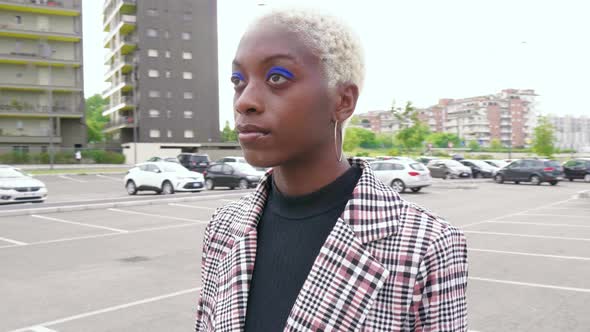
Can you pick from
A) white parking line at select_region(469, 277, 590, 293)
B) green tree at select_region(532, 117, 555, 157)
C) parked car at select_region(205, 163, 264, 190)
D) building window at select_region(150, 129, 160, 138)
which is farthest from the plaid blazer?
building window at select_region(150, 129, 160, 138)

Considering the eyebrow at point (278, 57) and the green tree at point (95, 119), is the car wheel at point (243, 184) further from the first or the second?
the green tree at point (95, 119)

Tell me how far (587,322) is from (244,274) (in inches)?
199

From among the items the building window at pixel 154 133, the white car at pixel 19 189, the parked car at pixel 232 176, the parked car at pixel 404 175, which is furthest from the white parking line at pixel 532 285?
the building window at pixel 154 133

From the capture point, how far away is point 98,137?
295 feet

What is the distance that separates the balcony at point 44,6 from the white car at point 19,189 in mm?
39916

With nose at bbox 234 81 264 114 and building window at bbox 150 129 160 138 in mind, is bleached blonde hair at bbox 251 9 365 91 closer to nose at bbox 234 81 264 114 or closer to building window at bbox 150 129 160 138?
nose at bbox 234 81 264 114

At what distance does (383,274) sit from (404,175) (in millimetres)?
22829

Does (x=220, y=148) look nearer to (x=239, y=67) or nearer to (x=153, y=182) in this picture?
(x=153, y=182)

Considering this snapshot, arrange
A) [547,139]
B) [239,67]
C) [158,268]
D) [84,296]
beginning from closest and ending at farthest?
[239,67], [84,296], [158,268], [547,139]

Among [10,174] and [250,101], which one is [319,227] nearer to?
[250,101]

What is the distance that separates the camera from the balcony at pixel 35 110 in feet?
167

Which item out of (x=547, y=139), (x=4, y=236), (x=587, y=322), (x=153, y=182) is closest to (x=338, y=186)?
(x=587, y=322)

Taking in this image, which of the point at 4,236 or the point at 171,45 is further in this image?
the point at 171,45

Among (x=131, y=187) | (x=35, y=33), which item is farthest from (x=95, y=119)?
(x=131, y=187)
